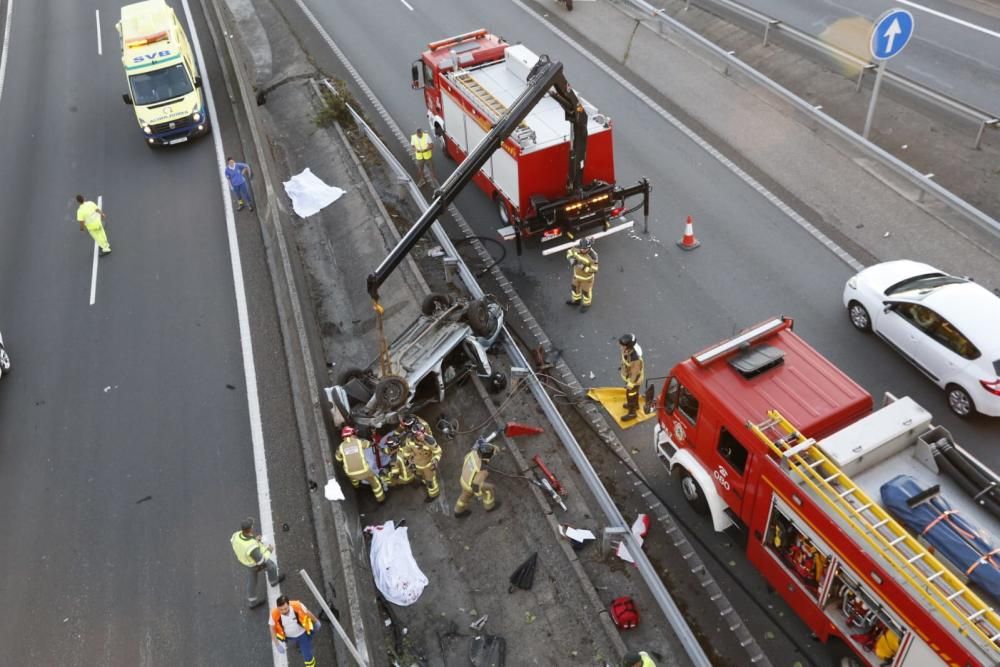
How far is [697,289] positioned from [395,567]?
7662 millimetres

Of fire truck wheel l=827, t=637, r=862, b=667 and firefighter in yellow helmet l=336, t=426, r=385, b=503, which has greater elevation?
firefighter in yellow helmet l=336, t=426, r=385, b=503

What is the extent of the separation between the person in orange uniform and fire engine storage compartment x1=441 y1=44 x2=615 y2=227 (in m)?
9.14

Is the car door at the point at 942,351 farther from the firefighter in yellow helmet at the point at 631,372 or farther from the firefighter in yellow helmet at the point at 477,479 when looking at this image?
the firefighter in yellow helmet at the point at 477,479

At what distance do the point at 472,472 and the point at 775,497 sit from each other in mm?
3723

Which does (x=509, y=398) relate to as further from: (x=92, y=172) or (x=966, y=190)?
(x=92, y=172)

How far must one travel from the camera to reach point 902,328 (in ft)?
41.1

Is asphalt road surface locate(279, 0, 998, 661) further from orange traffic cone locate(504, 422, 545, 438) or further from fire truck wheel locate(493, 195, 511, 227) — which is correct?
orange traffic cone locate(504, 422, 545, 438)

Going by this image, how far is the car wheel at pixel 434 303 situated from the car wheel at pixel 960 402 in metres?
7.81

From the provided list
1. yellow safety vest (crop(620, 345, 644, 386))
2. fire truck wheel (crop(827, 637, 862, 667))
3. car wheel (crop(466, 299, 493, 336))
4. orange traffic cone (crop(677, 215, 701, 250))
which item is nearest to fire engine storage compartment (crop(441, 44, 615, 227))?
orange traffic cone (crop(677, 215, 701, 250))

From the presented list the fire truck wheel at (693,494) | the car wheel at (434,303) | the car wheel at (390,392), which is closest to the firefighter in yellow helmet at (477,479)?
the car wheel at (390,392)

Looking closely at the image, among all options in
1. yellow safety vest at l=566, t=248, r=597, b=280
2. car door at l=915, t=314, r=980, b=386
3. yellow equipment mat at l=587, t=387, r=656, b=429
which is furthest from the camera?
yellow safety vest at l=566, t=248, r=597, b=280

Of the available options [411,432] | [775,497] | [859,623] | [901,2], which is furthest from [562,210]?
[901,2]

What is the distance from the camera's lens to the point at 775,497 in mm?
8969

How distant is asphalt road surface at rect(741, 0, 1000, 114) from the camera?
1942cm
